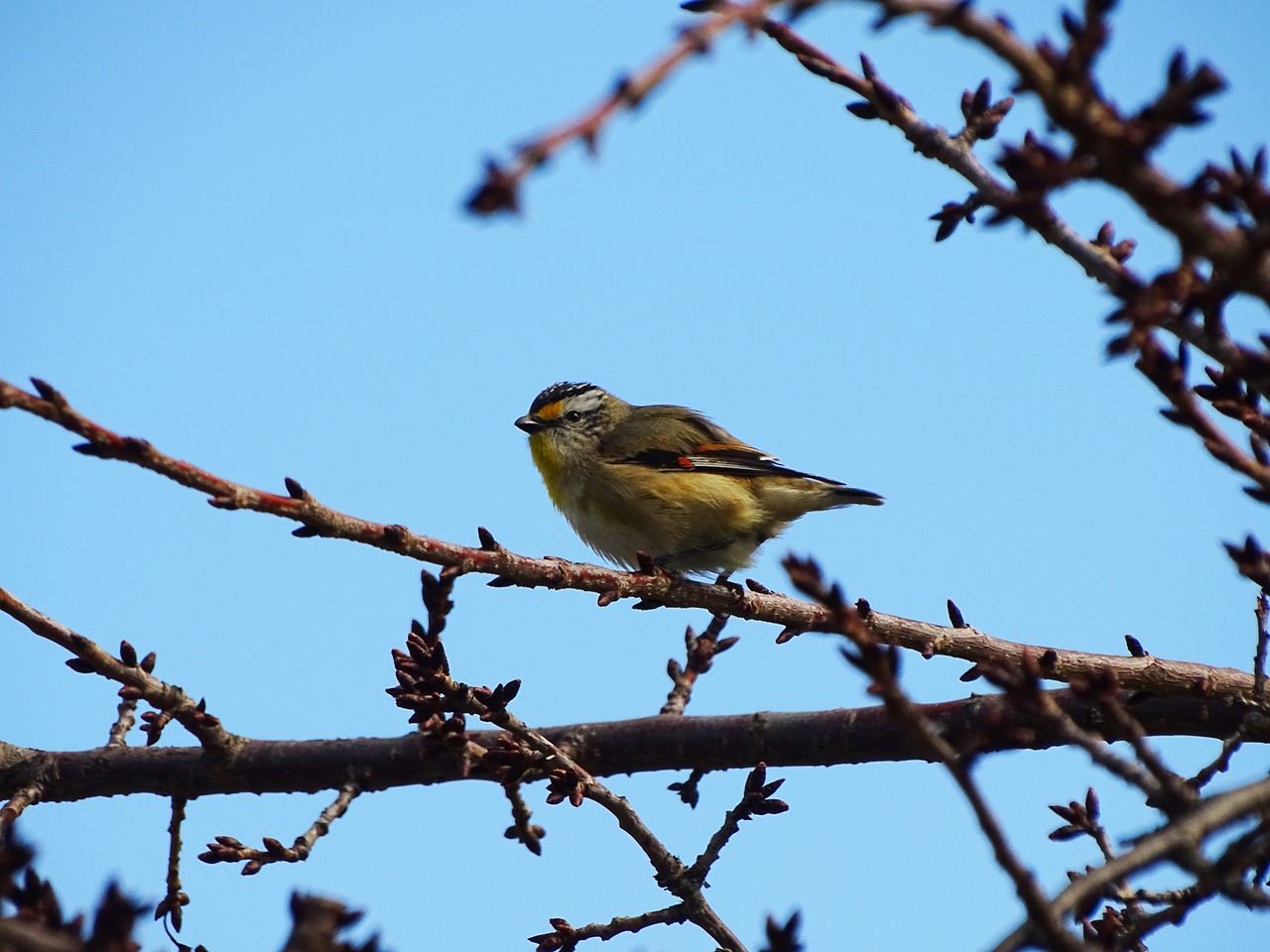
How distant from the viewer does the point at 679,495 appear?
8133mm

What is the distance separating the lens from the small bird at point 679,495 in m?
8.15

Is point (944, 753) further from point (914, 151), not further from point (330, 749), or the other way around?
point (330, 749)

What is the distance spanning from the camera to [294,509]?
134 inches

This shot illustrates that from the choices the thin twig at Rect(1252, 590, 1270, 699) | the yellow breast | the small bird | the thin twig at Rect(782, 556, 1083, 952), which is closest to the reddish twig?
the thin twig at Rect(782, 556, 1083, 952)

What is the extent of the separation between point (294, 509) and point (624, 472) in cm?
518

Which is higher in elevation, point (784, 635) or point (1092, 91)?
point (784, 635)

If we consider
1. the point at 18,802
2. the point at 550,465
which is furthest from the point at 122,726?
the point at 550,465

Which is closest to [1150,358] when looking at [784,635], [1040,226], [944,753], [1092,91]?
[1040,226]

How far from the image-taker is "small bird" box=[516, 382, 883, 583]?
8.15 m

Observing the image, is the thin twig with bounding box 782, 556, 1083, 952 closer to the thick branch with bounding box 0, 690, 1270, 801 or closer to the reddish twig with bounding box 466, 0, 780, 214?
Answer: the reddish twig with bounding box 466, 0, 780, 214

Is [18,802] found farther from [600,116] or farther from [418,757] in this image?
[600,116]

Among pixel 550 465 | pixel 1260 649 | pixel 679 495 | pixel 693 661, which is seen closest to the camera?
pixel 1260 649

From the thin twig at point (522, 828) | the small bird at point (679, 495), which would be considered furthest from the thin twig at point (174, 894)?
the small bird at point (679, 495)

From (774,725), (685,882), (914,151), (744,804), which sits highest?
(914,151)
